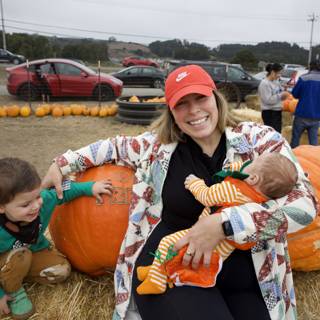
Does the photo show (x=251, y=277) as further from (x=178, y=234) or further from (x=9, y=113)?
(x=9, y=113)

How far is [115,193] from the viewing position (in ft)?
9.08

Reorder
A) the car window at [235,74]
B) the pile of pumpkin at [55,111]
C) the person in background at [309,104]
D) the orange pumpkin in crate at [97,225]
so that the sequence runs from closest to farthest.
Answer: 1. the orange pumpkin in crate at [97,225]
2. the person in background at [309,104]
3. the pile of pumpkin at [55,111]
4. the car window at [235,74]

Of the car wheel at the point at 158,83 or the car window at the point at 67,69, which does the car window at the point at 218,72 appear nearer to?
the car wheel at the point at 158,83

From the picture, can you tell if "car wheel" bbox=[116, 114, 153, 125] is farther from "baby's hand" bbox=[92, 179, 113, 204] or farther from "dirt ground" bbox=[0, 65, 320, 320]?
"baby's hand" bbox=[92, 179, 113, 204]

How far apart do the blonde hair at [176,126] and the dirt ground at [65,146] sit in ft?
3.79

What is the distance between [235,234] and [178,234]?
1.03 ft

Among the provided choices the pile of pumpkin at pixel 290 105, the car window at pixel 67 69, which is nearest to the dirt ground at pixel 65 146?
the car window at pixel 67 69

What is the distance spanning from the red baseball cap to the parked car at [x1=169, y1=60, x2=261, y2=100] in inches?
582

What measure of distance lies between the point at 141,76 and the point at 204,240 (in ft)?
66.0

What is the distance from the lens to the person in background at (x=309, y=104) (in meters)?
6.79

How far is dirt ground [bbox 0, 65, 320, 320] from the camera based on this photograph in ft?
8.65

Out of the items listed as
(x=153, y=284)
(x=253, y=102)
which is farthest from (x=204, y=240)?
(x=253, y=102)

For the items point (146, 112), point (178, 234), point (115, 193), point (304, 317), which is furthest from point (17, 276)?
point (146, 112)

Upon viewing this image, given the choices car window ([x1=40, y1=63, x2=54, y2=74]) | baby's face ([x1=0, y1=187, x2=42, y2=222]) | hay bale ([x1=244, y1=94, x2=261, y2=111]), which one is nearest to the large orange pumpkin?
A: baby's face ([x1=0, y1=187, x2=42, y2=222])
